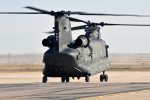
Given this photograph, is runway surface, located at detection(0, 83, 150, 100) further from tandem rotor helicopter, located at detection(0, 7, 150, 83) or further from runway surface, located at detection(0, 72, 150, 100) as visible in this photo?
tandem rotor helicopter, located at detection(0, 7, 150, 83)

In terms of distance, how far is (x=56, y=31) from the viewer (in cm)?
3694

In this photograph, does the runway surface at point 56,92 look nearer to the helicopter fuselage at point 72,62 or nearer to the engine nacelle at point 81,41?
the helicopter fuselage at point 72,62

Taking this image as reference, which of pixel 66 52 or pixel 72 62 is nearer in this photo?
pixel 66 52

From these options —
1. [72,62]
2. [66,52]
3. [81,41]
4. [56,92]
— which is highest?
[81,41]

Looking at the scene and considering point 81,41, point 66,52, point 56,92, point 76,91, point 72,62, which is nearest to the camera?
point 56,92

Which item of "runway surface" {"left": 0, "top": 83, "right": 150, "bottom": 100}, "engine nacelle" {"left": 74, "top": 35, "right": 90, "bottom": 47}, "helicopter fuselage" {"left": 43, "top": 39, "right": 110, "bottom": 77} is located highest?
"engine nacelle" {"left": 74, "top": 35, "right": 90, "bottom": 47}

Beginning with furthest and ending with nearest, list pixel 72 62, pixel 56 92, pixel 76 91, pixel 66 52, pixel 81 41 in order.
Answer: pixel 81 41, pixel 72 62, pixel 66 52, pixel 76 91, pixel 56 92

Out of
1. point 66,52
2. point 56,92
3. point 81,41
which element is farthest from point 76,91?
point 81,41

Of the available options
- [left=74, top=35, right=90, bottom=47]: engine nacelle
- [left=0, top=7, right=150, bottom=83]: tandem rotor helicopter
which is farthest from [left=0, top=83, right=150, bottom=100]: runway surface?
[left=74, top=35, right=90, bottom=47]: engine nacelle

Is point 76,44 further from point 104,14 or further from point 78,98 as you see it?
point 78,98

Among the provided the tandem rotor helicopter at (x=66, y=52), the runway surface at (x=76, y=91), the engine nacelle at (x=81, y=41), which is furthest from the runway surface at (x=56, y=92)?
the engine nacelle at (x=81, y=41)

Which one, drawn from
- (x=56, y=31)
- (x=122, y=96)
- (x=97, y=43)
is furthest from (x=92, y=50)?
(x=122, y=96)

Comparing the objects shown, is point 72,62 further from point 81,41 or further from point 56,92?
point 56,92

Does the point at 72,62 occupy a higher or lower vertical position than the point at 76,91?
higher
